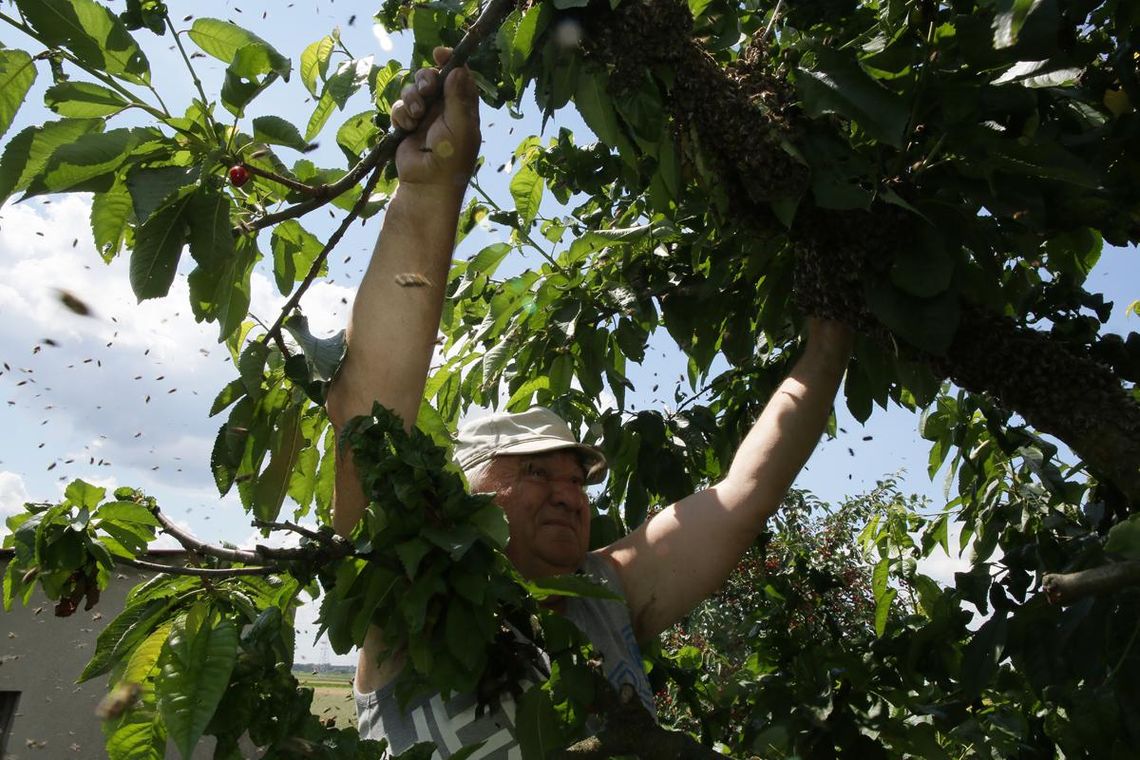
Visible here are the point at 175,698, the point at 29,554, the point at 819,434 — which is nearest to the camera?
the point at 175,698

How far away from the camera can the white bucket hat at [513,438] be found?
230 cm

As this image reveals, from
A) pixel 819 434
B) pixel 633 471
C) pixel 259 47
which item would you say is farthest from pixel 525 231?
pixel 259 47

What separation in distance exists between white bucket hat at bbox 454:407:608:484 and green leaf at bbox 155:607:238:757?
1.18 m

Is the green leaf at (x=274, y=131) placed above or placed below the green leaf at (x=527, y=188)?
below

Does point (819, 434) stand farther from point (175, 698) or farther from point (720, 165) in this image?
point (175, 698)

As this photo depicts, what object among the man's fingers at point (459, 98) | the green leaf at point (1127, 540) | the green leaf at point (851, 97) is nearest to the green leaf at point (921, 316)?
the green leaf at point (851, 97)

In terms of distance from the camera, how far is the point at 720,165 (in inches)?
62.4

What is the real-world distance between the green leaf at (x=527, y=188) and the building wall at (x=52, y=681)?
5.63m

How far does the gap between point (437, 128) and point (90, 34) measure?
593 mm

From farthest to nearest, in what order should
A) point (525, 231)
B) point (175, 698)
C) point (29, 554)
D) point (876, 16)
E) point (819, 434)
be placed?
point (525, 231)
point (819, 434)
point (876, 16)
point (29, 554)
point (175, 698)

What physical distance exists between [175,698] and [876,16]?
1.71 m

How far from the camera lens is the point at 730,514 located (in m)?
2.17

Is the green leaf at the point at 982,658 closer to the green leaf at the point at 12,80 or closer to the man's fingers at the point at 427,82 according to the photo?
the man's fingers at the point at 427,82

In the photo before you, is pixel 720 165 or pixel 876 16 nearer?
pixel 720 165
